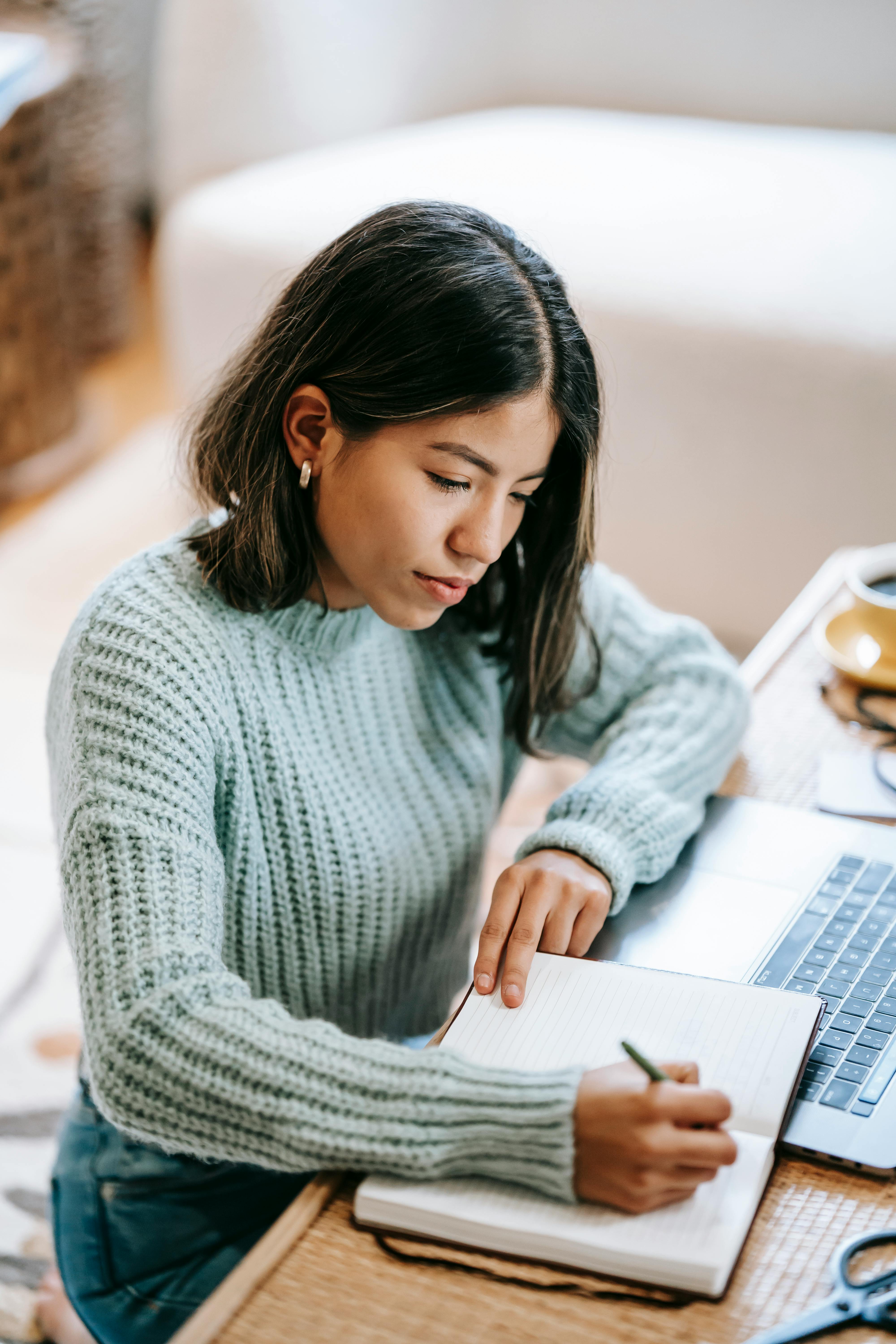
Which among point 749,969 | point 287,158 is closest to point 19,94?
point 287,158

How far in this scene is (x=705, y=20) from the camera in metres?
2.07

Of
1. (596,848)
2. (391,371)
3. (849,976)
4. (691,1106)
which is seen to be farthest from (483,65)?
(691,1106)

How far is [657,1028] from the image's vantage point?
61cm

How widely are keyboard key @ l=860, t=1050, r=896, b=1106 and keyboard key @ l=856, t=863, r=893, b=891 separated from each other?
13 cm

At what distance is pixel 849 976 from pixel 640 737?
0.27m

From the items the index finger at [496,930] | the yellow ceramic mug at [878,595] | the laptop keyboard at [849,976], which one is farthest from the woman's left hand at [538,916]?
the yellow ceramic mug at [878,595]

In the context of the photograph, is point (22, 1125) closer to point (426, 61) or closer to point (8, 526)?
point (8, 526)

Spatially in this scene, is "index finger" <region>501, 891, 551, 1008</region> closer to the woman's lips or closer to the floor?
the woman's lips

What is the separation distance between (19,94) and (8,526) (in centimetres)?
78

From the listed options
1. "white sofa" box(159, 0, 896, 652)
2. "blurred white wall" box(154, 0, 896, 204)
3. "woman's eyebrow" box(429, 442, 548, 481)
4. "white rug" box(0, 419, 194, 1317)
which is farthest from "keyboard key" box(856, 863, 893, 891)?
"blurred white wall" box(154, 0, 896, 204)

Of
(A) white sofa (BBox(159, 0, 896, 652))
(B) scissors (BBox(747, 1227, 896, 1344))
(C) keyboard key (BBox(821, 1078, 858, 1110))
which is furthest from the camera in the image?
(A) white sofa (BBox(159, 0, 896, 652))

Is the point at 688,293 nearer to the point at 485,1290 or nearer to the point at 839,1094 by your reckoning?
the point at 839,1094

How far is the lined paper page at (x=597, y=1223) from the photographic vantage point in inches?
20.1

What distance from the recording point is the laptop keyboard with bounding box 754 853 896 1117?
1.99ft
